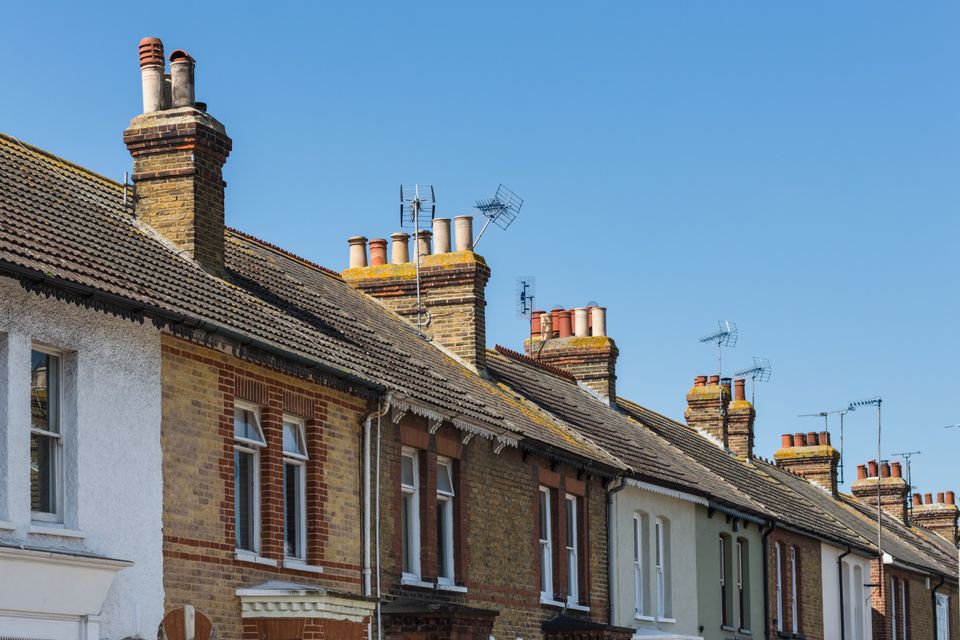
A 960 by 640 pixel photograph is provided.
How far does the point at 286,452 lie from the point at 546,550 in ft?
29.6

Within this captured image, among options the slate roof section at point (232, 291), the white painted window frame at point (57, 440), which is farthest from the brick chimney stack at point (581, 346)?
the white painted window frame at point (57, 440)

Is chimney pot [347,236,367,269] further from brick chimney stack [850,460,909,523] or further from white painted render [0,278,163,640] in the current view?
brick chimney stack [850,460,909,523]

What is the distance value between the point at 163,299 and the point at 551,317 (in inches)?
923

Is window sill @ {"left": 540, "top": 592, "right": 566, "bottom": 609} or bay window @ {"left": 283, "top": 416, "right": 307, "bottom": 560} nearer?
bay window @ {"left": 283, "top": 416, "right": 307, "bottom": 560}

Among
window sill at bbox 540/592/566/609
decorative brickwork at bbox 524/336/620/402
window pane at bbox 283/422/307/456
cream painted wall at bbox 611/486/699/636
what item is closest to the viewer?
window pane at bbox 283/422/307/456

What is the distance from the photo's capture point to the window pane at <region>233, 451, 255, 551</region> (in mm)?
19812

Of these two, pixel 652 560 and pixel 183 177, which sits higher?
pixel 183 177

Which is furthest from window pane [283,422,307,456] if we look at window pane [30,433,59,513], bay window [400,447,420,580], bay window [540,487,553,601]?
bay window [540,487,553,601]

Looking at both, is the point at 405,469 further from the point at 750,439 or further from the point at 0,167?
the point at 750,439

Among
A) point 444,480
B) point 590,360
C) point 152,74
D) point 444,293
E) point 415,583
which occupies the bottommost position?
point 415,583

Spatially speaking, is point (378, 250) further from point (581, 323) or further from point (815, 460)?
point (815, 460)

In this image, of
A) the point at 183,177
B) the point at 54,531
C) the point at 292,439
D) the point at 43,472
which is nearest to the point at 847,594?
the point at 292,439

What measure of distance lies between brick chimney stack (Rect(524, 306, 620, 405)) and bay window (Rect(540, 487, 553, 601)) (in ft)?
35.2

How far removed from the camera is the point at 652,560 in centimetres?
3334
